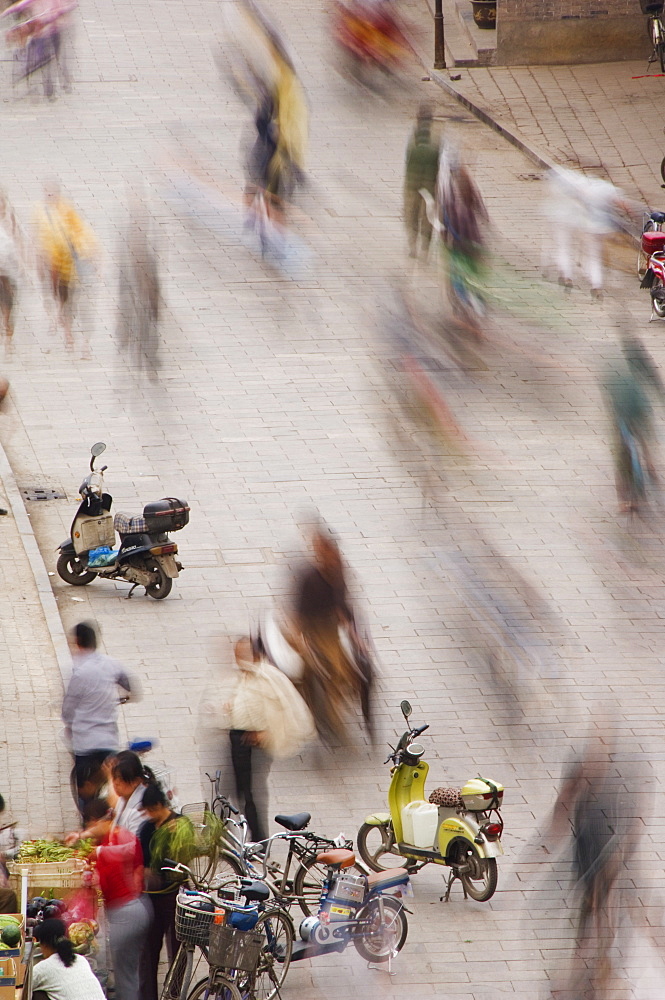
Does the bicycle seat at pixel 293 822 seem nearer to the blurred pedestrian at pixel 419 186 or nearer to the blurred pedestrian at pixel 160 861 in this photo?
the blurred pedestrian at pixel 160 861

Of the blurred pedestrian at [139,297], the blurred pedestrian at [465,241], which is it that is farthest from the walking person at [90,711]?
the blurred pedestrian at [465,241]

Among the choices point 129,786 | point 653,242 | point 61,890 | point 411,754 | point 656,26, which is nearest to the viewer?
point 61,890

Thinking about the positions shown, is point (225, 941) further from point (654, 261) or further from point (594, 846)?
point (654, 261)

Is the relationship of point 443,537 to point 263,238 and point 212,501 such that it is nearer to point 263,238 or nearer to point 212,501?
point 212,501

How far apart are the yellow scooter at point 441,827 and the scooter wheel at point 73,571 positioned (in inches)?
174

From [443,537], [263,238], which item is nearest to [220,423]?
[443,537]

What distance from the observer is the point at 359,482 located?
15500mm

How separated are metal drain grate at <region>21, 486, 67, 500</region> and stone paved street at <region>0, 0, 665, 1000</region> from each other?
0.15 metres

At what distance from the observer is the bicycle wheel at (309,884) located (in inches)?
348

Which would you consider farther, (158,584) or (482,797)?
(158,584)

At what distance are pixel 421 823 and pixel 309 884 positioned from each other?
32.2 inches

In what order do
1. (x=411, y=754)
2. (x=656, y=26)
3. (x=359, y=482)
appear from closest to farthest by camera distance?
(x=411, y=754), (x=359, y=482), (x=656, y=26)

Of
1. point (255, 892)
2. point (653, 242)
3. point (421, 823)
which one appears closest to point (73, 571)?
point (421, 823)

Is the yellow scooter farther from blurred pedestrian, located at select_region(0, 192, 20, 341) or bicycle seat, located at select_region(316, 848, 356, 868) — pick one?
blurred pedestrian, located at select_region(0, 192, 20, 341)
